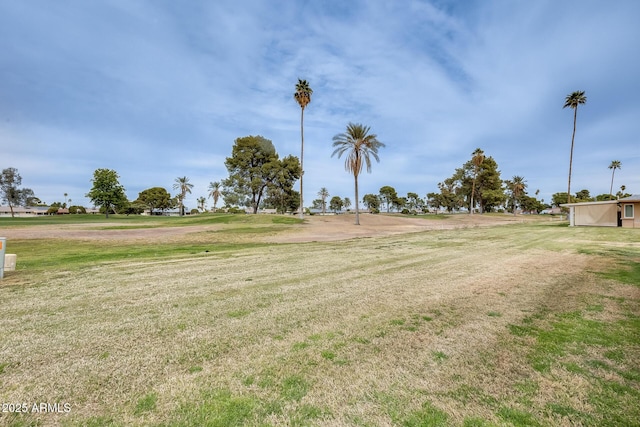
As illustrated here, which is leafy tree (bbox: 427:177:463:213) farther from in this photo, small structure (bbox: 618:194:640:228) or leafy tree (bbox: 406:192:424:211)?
small structure (bbox: 618:194:640:228)

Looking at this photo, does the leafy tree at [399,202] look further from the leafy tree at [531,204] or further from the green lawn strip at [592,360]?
the green lawn strip at [592,360]

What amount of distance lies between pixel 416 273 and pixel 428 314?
3.36 m

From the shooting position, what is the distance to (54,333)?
13.4ft

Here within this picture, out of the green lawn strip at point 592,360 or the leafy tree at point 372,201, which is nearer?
the green lawn strip at point 592,360

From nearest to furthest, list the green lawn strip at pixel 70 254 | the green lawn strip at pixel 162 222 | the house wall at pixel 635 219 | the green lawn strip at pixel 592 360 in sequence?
the green lawn strip at pixel 592 360, the green lawn strip at pixel 70 254, the house wall at pixel 635 219, the green lawn strip at pixel 162 222

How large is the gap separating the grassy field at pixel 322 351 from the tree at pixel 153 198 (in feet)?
362

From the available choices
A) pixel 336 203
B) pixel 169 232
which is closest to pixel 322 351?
pixel 169 232

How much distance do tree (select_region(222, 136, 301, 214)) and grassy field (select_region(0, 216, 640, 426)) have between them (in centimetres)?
4262

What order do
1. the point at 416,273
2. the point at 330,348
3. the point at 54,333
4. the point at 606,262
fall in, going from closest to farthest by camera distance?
1. the point at 330,348
2. the point at 54,333
3. the point at 416,273
4. the point at 606,262

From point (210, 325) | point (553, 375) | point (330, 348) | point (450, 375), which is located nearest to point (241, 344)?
point (210, 325)

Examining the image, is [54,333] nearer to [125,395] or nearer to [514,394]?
[125,395]

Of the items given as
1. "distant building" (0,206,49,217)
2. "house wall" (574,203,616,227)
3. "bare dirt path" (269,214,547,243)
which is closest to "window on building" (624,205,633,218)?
"house wall" (574,203,616,227)

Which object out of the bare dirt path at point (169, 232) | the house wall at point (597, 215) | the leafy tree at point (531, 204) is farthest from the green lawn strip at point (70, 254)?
the leafy tree at point (531, 204)

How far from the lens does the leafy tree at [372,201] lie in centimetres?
11362
